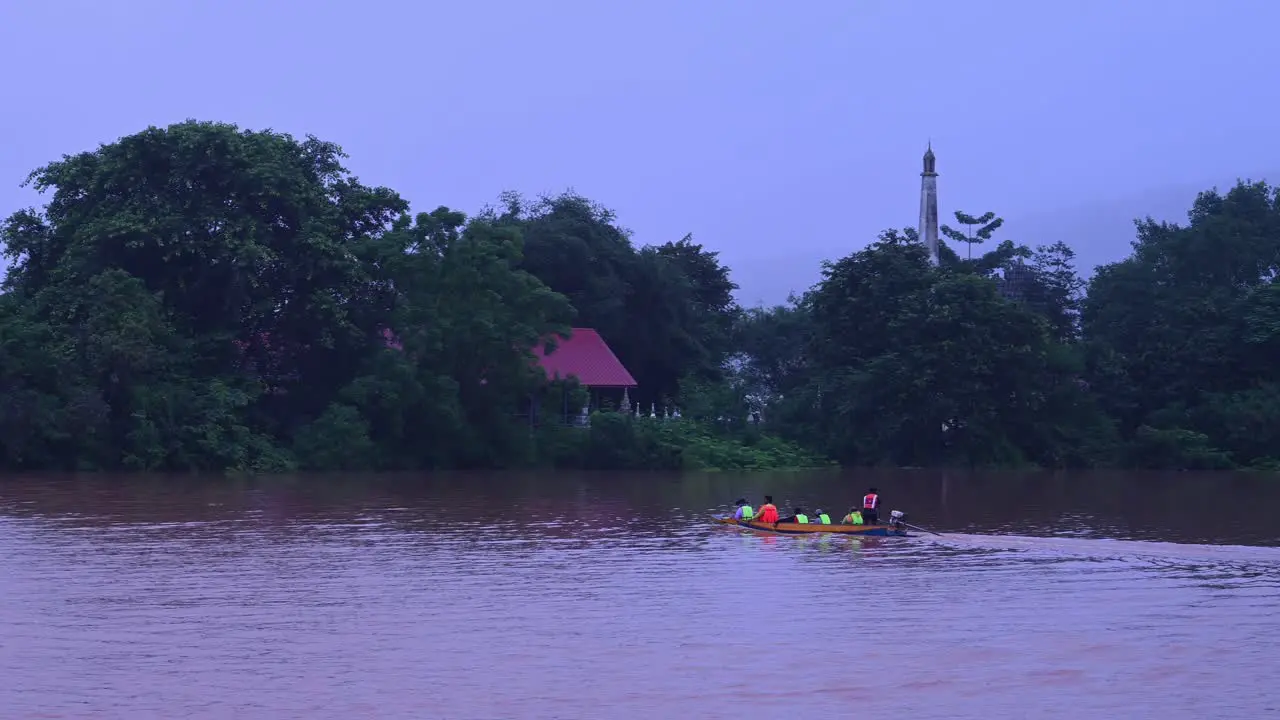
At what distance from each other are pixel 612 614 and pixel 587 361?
34.8m

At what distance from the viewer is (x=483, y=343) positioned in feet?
148

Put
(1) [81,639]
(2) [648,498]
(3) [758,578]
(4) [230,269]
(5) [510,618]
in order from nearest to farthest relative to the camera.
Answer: (1) [81,639], (5) [510,618], (3) [758,578], (2) [648,498], (4) [230,269]

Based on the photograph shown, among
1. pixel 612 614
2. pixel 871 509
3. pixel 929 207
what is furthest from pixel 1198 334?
pixel 612 614

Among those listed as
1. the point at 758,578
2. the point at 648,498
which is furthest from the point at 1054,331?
the point at 758,578

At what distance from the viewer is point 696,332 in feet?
195

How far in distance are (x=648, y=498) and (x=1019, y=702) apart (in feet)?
75.0

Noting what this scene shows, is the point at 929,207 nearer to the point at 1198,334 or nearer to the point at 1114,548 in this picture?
the point at 1198,334

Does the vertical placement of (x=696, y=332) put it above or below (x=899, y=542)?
above

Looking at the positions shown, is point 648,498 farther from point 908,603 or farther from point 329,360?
point 908,603

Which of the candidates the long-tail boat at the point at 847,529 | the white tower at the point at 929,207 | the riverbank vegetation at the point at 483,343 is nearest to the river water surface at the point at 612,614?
the long-tail boat at the point at 847,529

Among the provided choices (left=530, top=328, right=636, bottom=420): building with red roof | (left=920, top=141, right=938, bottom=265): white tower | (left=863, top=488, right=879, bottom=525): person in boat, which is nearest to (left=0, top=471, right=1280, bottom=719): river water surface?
(left=863, top=488, right=879, bottom=525): person in boat

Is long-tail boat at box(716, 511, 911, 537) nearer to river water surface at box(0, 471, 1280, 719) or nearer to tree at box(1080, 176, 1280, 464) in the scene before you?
river water surface at box(0, 471, 1280, 719)

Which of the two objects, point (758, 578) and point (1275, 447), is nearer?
point (758, 578)

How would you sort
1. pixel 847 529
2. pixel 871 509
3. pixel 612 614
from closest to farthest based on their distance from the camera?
pixel 612 614 → pixel 847 529 → pixel 871 509
